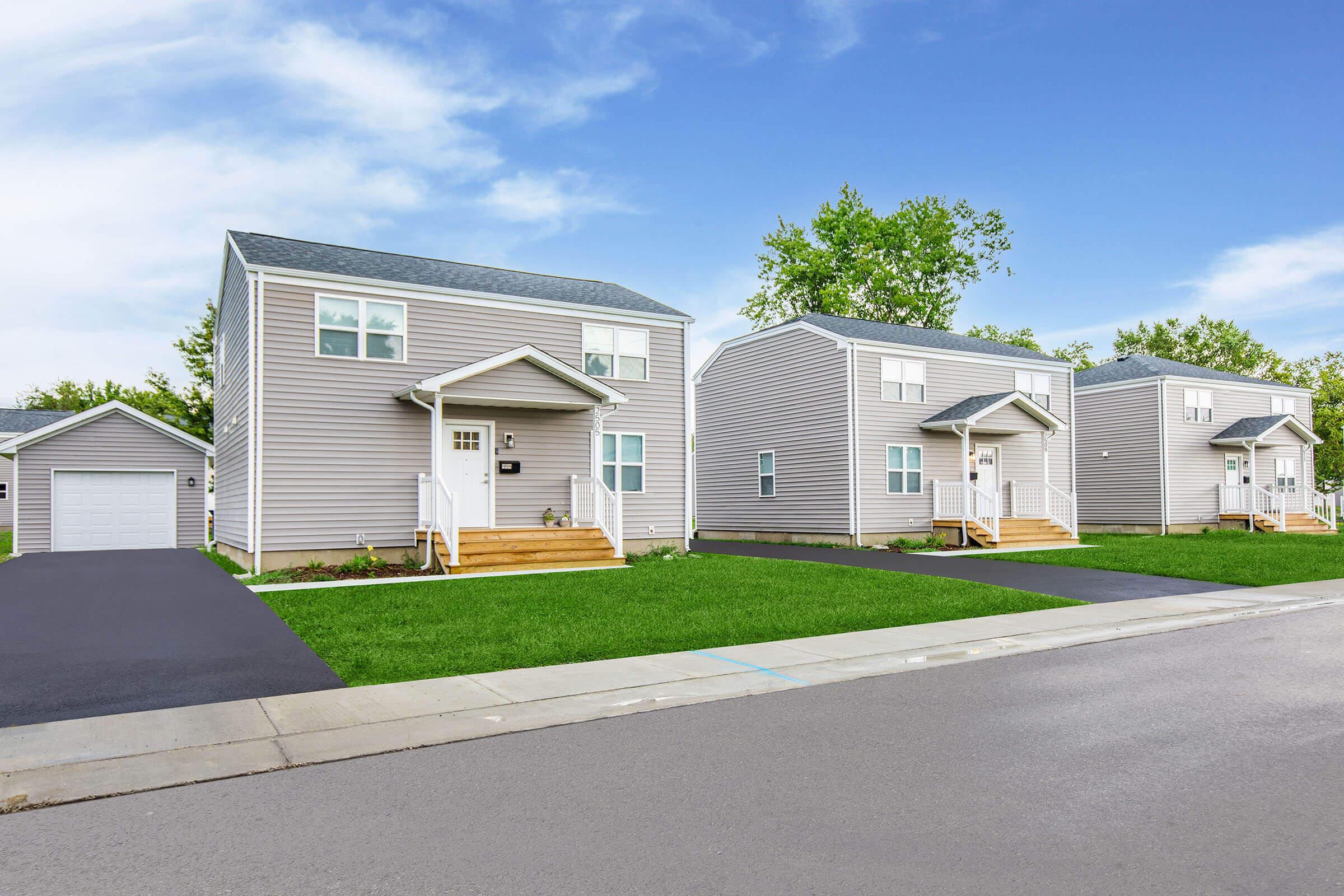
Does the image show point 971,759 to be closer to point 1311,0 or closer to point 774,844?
point 774,844

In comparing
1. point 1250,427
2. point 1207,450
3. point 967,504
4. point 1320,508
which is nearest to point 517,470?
point 967,504

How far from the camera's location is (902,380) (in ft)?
75.6

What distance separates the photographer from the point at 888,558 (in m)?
17.9

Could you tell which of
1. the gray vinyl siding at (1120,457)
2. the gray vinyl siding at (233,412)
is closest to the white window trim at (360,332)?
the gray vinyl siding at (233,412)

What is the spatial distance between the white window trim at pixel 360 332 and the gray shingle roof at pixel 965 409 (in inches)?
546

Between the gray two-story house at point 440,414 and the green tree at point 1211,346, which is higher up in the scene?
the green tree at point 1211,346

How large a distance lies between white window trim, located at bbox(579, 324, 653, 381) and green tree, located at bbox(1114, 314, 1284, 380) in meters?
46.2

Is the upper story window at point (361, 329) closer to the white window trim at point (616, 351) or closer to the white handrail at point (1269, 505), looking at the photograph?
the white window trim at point (616, 351)

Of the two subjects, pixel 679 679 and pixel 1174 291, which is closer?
pixel 679 679

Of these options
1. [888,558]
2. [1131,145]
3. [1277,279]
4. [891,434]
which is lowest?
[888,558]

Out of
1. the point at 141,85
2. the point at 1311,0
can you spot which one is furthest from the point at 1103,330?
the point at 141,85

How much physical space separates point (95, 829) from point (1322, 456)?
62.0m

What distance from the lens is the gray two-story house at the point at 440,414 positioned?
14.9 meters

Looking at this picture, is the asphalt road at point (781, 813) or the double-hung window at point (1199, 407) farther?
the double-hung window at point (1199, 407)
